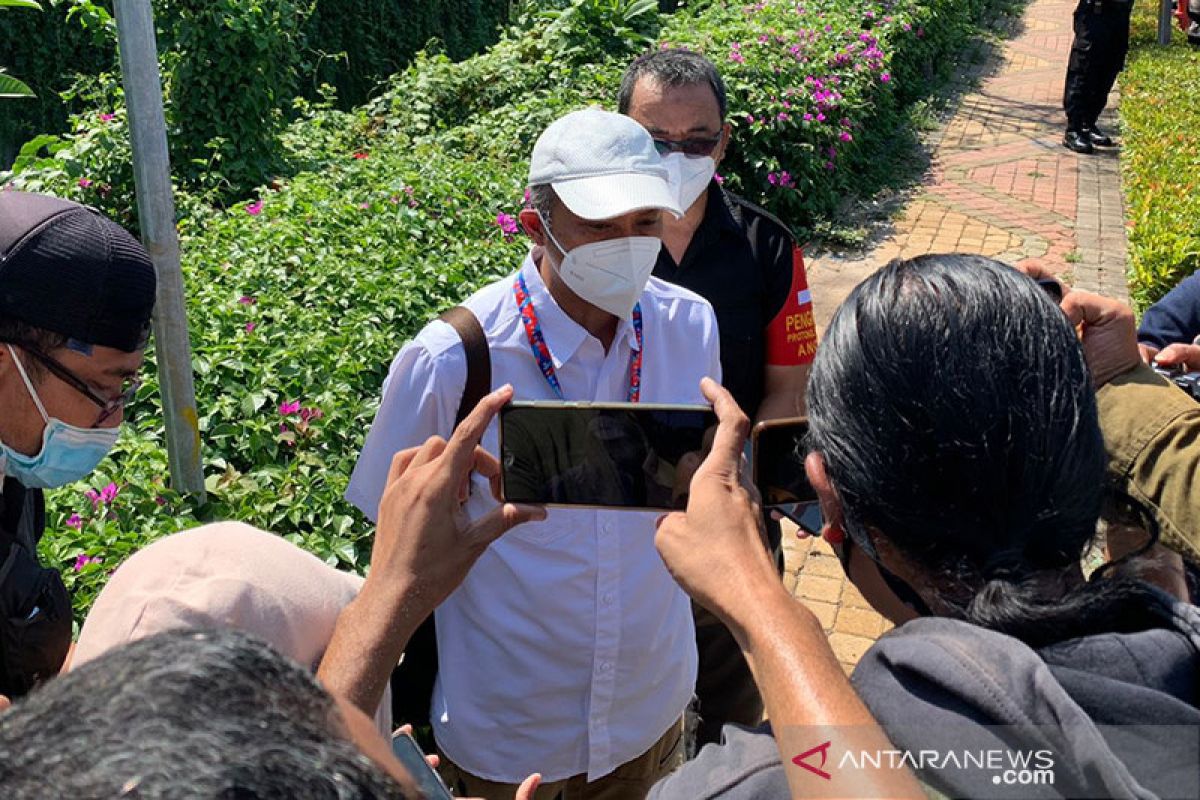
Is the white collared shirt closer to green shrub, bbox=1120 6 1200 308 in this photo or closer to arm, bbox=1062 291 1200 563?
arm, bbox=1062 291 1200 563

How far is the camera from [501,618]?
2037 mm

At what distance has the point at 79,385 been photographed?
1824 millimetres

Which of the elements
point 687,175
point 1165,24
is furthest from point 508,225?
point 1165,24

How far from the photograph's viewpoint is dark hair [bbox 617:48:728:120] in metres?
2.78

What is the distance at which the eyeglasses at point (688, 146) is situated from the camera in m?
2.76

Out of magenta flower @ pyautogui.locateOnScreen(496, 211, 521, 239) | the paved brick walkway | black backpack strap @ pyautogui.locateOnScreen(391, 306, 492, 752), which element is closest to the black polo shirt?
black backpack strap @ pyautogui.locateOnScreen(391, 306, 492, 752)

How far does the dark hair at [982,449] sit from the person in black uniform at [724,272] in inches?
56.3

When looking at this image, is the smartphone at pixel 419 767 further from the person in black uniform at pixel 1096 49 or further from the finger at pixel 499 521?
the person in black uniform at pixel 1096 49

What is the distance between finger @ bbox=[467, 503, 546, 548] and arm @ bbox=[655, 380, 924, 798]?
0.30 m

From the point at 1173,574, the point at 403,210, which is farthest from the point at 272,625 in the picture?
the point at 403,210

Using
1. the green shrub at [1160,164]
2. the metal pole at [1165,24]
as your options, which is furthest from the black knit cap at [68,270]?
the metal pole at [1165,24]

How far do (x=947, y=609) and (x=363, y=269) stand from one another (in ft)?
10.3

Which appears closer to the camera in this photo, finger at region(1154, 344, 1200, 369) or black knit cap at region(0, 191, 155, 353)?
black knit cap at region(0, 191, 155, 353)

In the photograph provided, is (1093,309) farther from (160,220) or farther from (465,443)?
(160,220)
